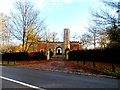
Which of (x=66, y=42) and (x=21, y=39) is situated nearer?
(x=21, y=39)

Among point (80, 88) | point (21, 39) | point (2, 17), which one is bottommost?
point (80, 88)

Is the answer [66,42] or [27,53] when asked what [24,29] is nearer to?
[27,53]

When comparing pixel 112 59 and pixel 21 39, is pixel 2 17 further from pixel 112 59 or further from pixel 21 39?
pixel 112 59

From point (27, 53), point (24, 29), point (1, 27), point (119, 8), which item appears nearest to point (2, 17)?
point (1, 27)

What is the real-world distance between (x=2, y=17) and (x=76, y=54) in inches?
881

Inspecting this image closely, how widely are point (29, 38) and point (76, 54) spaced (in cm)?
1419

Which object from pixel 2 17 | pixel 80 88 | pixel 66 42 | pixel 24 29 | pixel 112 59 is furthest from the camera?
pixel 66 42

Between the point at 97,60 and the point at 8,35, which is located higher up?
the point at 8,35

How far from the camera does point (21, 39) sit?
56156 millimetres

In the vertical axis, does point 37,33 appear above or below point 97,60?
above

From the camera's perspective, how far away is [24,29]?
→ 183 ft

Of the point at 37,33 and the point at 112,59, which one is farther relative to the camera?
the point at 37,33

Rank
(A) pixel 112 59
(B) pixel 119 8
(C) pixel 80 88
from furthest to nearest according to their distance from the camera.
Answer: (A) pixel 112 59
(B) pixel 119 8
(C) pixel 80 88

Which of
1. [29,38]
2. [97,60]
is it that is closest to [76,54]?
[97,60]
